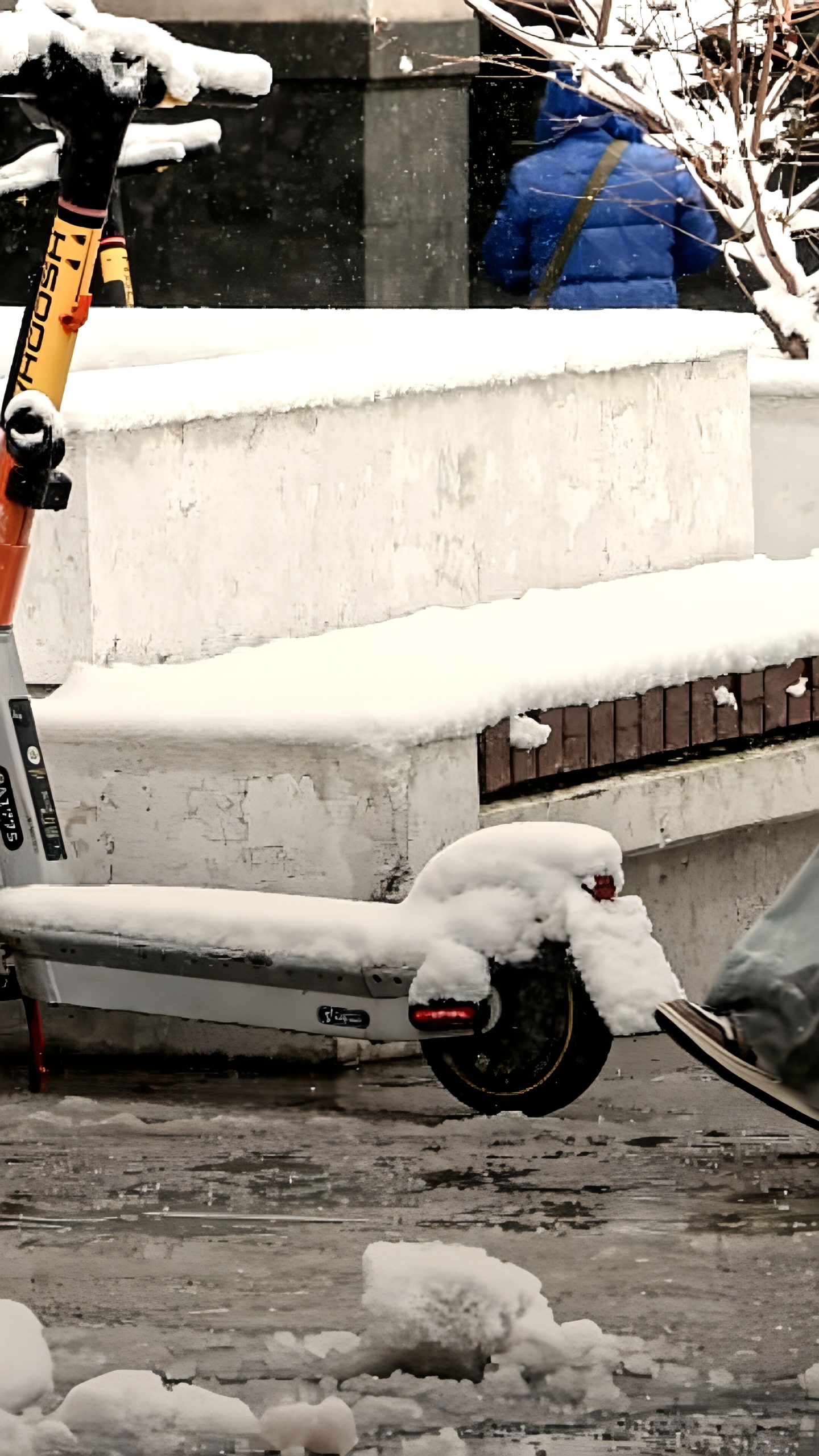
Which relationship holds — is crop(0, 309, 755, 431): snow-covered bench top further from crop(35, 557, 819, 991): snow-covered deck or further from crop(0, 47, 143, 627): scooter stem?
crop(35, 557, 819, 991): snow-covered deck

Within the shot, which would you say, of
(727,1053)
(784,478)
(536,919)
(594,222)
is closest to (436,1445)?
(727,1053)

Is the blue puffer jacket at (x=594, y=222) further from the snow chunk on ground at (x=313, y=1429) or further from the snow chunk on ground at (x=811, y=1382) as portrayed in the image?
the snow chunk on ground at (x=313, y=1429)

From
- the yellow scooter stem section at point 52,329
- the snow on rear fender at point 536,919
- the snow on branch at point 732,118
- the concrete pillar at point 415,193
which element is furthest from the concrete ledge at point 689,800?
the concrete pillar at point 415,193

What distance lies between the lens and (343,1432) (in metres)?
3.55

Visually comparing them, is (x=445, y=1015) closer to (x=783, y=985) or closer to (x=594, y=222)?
(x=783, y=985)

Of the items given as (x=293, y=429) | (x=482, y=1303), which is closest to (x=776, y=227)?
(x=293, y=429)

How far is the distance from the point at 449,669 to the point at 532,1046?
0.98m

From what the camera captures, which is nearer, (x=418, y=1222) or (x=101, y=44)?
(x=418, y=1222)

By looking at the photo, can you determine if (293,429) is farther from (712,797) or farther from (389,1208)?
(389,1208)

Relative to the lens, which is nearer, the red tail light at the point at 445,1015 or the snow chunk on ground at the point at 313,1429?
the snow chunk on ground at the point at 313,1429

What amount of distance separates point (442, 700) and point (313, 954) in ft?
2.04

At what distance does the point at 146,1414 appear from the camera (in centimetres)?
361

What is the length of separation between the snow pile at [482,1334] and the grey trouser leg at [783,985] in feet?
1.68

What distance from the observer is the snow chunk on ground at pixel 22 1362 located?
365 centimetres
